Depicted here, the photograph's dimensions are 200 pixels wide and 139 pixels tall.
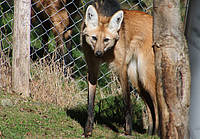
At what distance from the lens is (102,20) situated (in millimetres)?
4090

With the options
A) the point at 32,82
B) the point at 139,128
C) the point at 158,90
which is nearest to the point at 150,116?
the point at 139,128

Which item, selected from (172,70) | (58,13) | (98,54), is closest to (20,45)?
(58,13)

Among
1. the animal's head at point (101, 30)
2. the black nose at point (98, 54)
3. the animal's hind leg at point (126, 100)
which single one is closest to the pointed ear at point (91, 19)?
the animal's head at point (101, 30)

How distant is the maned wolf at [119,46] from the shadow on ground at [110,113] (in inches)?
19.1

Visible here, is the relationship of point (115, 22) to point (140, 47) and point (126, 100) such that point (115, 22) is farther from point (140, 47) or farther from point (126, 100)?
point (126, 100)

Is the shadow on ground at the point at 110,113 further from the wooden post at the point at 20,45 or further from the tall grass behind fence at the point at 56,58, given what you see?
the wooden post at the point at 20,45

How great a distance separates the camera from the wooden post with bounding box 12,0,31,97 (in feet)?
16.5

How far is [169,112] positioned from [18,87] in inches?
132

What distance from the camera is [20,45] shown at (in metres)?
5.05

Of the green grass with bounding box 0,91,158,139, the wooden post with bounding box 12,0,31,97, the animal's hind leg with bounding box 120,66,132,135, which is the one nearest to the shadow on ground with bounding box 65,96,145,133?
the green grass with bounding box 0,91,158,139

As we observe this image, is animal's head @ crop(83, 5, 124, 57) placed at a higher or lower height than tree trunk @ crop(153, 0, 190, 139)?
higher

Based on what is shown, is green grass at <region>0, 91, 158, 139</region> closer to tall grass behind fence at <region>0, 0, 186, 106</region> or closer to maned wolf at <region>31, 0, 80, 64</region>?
tall grass behind fence at <region>0, 0, 186, 106</region>

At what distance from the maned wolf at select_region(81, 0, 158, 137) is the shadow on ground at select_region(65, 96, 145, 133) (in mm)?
485

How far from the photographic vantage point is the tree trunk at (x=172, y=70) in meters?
2.22
